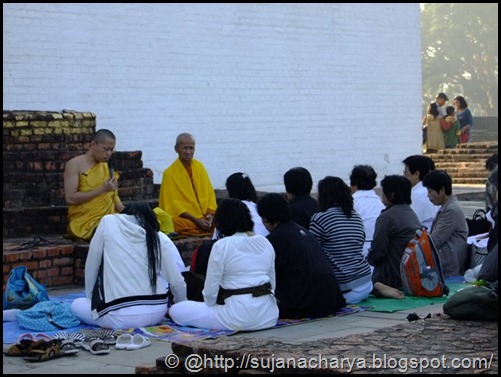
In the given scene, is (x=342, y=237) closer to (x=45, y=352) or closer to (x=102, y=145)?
(x=102, y=145)

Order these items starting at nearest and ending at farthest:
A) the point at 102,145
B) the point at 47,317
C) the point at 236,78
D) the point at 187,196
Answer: the point at 47,317, the point at 102,145, the point at 187,196, the point at 236,78

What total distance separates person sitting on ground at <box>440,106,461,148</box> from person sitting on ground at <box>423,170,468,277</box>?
12.1 metres

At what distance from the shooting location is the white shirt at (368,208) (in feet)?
33.4

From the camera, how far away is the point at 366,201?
10.2 m

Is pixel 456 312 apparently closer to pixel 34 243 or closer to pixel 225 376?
pixel 225 376

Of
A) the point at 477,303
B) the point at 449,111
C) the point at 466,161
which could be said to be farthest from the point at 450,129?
the point at 477,303

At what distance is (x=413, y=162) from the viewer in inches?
429

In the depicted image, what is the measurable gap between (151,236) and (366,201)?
2976mm

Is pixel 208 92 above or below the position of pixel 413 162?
above

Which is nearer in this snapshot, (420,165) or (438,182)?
(438,182)

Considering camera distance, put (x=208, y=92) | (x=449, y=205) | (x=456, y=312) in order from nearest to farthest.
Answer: (x=456, y=312) < (x=449, y=205) < (x=208, y=92)

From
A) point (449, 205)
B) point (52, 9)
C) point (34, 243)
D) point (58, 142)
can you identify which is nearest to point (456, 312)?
point (449, 205)

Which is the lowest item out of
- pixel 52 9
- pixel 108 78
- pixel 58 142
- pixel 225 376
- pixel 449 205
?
pixel 225 376

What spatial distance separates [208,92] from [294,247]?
771 centimetres
